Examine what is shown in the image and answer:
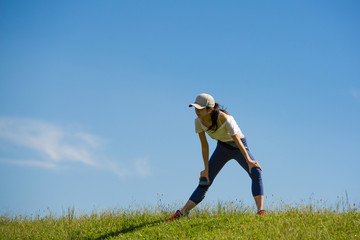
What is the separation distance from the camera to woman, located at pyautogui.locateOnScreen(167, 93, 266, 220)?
693cm

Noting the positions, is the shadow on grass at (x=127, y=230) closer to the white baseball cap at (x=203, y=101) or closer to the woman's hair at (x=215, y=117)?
the woman's hair at (x=215, y=117)

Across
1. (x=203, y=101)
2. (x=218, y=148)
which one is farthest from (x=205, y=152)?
(x=203, y=101)

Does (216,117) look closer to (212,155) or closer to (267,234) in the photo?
(212,155)

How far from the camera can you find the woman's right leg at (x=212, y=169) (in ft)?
24.1

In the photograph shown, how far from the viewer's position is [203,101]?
679 cm

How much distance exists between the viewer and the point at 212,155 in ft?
24.7

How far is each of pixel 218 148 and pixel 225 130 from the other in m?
0.52

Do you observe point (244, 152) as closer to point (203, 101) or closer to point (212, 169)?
point (212, 169)

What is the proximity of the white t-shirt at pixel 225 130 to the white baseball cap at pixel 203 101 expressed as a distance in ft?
1.60

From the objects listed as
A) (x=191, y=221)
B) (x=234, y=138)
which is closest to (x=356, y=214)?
(x=234, y=138)

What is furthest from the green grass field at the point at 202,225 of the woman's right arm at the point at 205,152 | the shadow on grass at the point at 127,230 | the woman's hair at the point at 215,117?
the woman's hair at the point at 215,117

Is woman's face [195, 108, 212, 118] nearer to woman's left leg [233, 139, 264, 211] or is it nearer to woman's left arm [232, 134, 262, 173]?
Answer: woman's left arm [232, 134, 262, 173]

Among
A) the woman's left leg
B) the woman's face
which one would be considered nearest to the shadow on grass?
the woman's left leg

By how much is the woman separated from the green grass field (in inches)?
18.8
